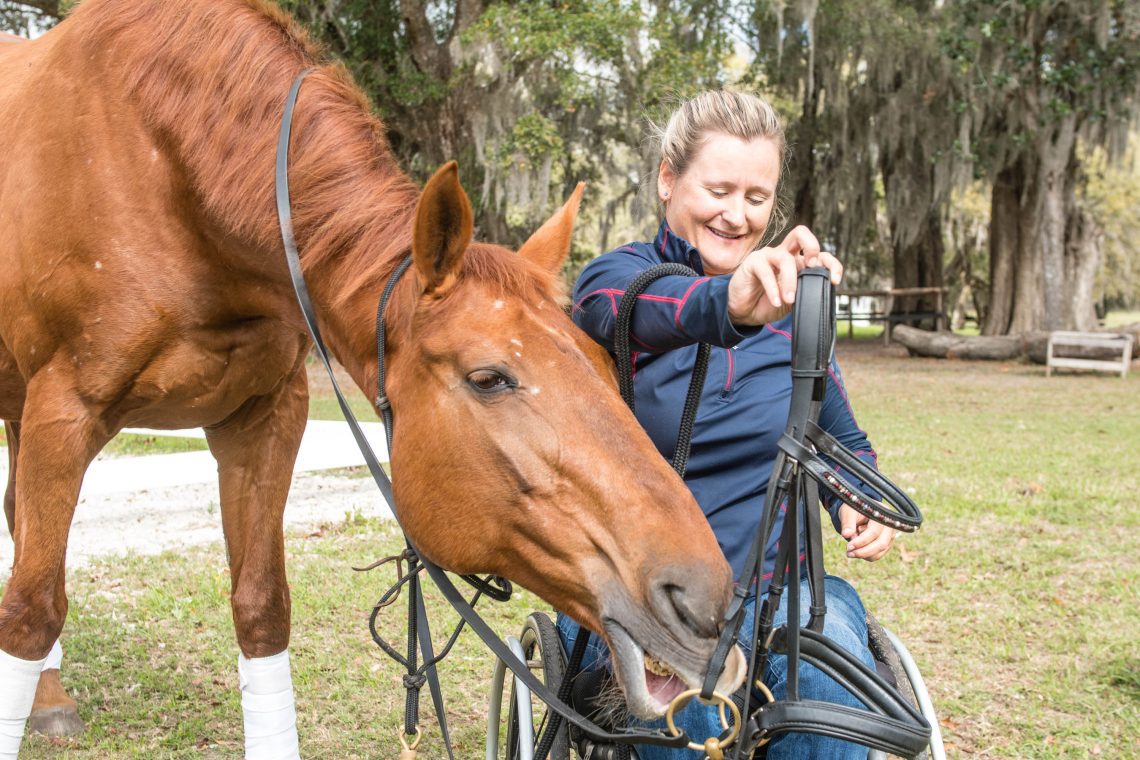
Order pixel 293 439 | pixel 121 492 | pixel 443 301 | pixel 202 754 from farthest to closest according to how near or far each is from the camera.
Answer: pixel 121 492, pixel 202 754, pixel 293 439, pixel 443 301

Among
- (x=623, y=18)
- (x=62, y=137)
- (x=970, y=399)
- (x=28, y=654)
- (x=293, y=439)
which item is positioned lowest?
(x=970, y=399)

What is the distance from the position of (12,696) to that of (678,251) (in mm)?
1956

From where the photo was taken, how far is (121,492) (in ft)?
21.6

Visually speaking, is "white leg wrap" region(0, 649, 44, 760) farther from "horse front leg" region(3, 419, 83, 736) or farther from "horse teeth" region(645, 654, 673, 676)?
"horse teeth" region(645, 654, 673, 676)

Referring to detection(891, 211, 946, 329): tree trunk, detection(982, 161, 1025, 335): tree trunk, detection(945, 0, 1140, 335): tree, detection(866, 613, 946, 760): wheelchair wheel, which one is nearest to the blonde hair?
detection(866, 613, 946, 760): wheelchair wheel

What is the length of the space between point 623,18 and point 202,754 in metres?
10.9

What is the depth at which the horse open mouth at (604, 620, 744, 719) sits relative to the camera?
149 centimetres

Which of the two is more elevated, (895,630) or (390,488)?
(390,488)

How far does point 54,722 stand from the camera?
3.22m

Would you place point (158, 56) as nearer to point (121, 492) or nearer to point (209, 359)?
point (209, 359)

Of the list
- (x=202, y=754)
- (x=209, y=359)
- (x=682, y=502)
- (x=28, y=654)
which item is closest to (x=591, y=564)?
(x=682, y=502)

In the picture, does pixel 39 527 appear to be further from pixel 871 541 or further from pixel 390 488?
pixel 871 541

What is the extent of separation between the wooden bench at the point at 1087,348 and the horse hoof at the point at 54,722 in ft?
47.8

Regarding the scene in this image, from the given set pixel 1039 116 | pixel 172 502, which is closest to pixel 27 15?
pixel 172 502
